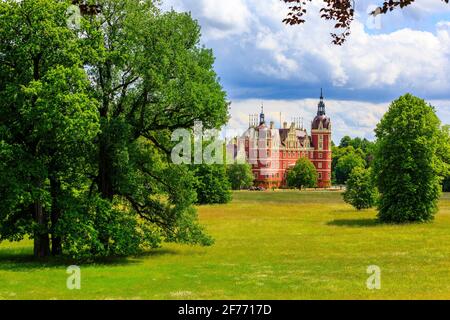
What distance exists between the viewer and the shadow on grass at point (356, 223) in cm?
4845

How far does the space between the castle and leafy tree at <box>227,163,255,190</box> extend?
16.2 m

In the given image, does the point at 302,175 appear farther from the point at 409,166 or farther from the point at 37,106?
the point at 37,106

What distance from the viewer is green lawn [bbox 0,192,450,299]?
20.5 metres

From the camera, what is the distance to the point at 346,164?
17925 centimetres

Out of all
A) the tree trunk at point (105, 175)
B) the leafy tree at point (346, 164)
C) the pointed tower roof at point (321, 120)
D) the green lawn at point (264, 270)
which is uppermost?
the pointed tower roof at point (321, 120)

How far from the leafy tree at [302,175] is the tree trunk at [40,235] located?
117838 mm

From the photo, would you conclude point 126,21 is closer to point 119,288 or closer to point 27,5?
point 27,5

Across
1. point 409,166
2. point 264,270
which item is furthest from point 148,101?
point 409,166

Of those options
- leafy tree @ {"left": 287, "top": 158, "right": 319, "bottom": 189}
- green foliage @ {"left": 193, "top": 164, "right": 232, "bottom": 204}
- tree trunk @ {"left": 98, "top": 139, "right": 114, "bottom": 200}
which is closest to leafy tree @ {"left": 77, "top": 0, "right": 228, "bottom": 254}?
tree trunk @ {"left": 98, "top": 139, "right": 114, "bottom": 200}

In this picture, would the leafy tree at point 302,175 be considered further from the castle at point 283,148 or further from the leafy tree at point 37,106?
the leafy tree at point 37,106

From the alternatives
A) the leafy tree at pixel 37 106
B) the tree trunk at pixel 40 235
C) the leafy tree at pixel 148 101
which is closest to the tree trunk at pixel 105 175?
A: the leafy tree at pixel 148 101

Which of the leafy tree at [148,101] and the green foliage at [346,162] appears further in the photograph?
the green foliage at [346,162]

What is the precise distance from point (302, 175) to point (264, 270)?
393 ft
